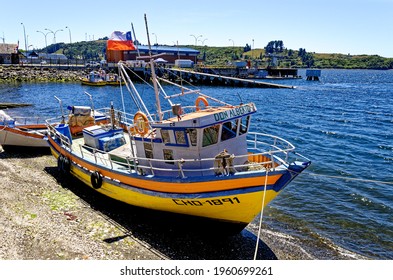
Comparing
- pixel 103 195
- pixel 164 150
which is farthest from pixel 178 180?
pixel 103 195

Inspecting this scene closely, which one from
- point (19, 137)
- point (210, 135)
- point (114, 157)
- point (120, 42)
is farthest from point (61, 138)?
point (210, 135)

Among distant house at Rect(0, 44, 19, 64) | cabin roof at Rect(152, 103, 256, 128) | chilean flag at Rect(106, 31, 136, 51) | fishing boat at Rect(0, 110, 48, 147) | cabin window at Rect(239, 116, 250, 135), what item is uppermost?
distant house at Rect(0, 44, 19, 64)

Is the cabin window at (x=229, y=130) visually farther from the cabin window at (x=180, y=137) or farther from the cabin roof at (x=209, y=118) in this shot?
the cabin window at (x=180, y=137)

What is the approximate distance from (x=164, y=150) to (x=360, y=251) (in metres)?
9.14

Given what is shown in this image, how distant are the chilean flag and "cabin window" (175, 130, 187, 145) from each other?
667cm

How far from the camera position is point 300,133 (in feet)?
112

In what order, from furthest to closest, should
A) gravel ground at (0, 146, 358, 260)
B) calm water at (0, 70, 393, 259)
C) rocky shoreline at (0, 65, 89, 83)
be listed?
rocky shoreline at (0, 65, 89, 83), calm water at (0, 70, 393, 259), gravel ground at (0, 146, 358, 260)

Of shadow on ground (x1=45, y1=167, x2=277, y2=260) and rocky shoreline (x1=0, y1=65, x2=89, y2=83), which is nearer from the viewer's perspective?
shadow on ground (x1=45, y1=167, x2=277, y2=260)

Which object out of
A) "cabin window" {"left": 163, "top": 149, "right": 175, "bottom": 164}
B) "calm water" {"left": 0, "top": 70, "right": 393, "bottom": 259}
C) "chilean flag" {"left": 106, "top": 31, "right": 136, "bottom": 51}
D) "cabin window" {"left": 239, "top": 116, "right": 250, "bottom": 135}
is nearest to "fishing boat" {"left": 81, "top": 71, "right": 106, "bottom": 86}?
"calm water" {"left": 0, "top": 70, "right": 393, "bottom": 259}

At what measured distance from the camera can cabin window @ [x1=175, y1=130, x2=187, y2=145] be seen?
13.1m

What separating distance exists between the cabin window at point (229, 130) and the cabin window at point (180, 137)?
62.8 inches

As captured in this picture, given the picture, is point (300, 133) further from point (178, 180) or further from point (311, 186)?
point (178, 180)

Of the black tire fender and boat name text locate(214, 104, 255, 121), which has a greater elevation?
boat name text locate(214, 104, 255, 121)

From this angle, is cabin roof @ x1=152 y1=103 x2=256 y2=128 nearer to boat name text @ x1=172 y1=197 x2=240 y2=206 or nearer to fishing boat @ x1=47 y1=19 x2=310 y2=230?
fishing boat @ x1=47 y1=19 x2=310 y2=230
